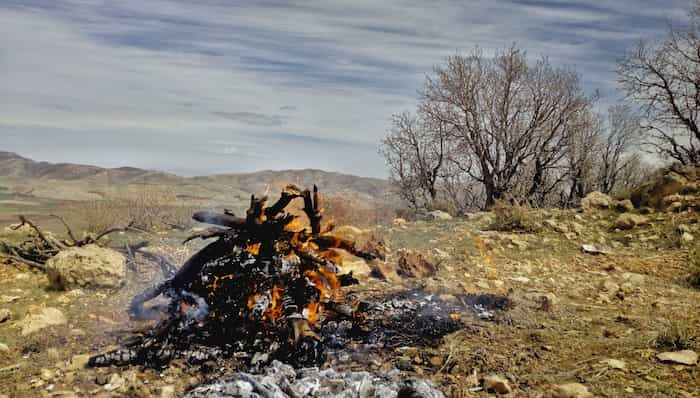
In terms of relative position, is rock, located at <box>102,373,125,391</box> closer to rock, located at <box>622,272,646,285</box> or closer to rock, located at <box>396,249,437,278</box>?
rock, located at <box>396,249,437,278</box>

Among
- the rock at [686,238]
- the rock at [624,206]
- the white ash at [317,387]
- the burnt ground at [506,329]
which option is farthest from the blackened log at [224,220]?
the rock at [624,206]

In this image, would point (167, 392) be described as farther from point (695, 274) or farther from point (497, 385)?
point (695, 274)

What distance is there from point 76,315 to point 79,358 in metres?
1.25

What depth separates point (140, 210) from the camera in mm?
10211

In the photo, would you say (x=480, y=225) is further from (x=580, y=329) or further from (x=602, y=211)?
(x=580, y=329)

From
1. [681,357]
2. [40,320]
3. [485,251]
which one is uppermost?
[485,251]

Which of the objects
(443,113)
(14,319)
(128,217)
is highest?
(443,113)

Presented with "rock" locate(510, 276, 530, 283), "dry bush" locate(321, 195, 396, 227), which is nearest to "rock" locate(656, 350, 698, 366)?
"rock" locate(510, 276, 530, 283)

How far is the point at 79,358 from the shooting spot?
3.60 metres

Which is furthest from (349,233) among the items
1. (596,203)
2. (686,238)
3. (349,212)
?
(596,203)

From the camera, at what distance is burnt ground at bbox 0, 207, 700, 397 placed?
3.21 metres

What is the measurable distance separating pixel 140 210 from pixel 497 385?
9000 millimetres

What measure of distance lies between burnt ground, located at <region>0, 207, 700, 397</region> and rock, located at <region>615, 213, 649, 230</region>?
1.06 m

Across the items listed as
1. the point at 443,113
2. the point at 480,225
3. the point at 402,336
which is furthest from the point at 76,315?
the point at 443,113
